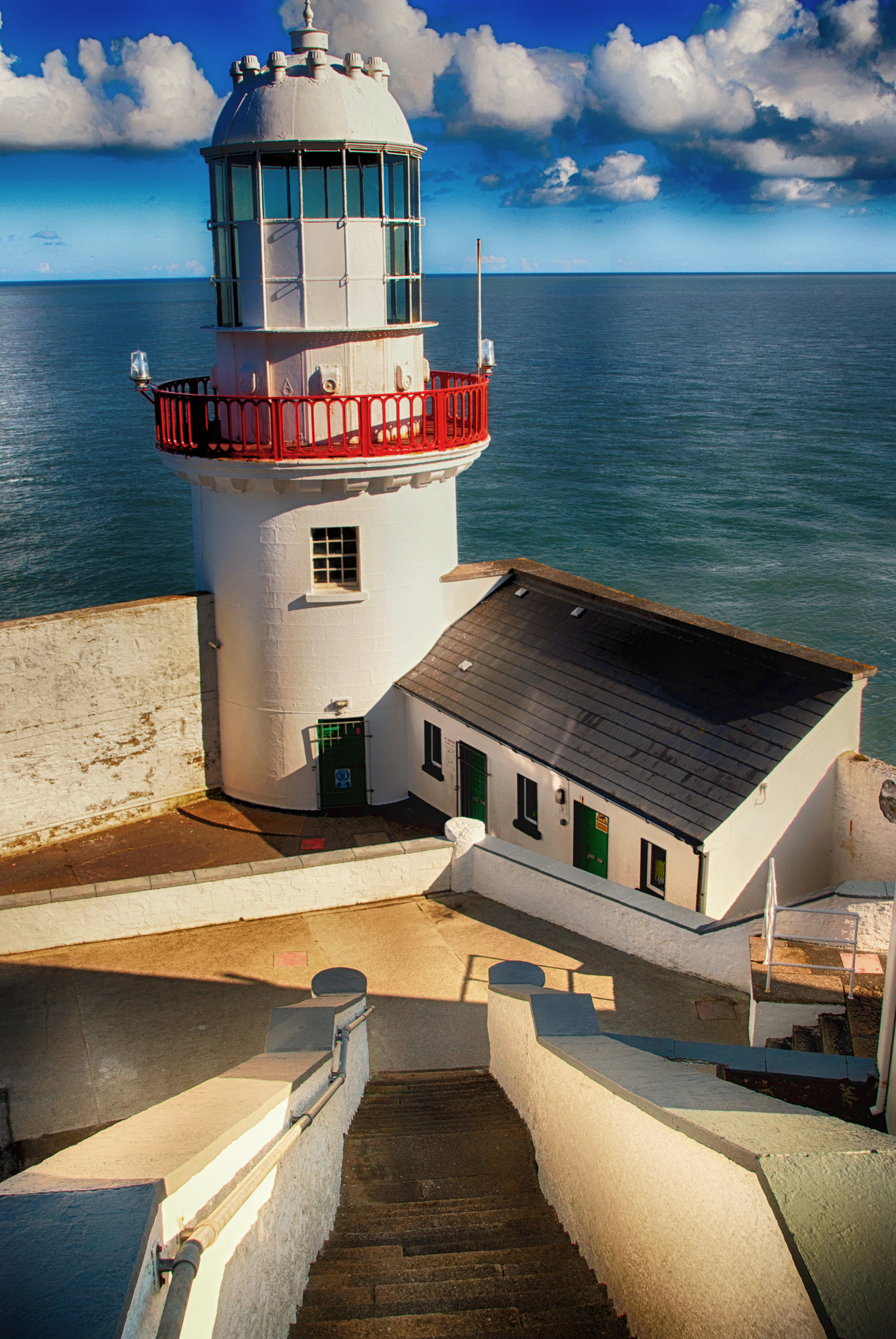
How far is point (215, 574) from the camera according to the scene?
19031mm

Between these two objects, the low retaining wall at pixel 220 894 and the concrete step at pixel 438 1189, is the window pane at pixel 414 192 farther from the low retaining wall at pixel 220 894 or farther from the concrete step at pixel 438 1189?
the concrete step at pixel 438 1189

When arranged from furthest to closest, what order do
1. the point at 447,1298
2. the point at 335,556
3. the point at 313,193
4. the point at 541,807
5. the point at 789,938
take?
1. the point at 335,556
2. the point at 541,807
3. the point at 313,193
4. the point at 789,938
5. the point at 447,1298

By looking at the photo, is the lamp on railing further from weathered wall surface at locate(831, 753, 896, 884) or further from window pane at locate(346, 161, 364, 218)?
weathered wall surface at locate(831, 753, 896, 884)

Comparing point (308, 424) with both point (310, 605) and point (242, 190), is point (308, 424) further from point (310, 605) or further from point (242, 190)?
point (242, 190)

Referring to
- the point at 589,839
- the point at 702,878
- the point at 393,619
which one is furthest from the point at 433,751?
the point at 702,878

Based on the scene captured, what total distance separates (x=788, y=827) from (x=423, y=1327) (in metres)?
10.9

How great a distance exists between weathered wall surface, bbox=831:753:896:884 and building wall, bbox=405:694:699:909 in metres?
2.78

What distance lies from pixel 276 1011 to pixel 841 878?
9.97 meters

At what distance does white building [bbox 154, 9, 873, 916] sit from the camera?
15.3 m

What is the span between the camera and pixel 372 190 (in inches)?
661

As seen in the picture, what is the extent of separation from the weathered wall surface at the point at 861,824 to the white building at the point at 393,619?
0.57ft

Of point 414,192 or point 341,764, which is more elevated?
point 414,192

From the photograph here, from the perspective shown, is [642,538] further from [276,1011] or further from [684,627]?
[276,1011]

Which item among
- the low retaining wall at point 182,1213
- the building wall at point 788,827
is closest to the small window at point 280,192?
the building wall at point 788,827
